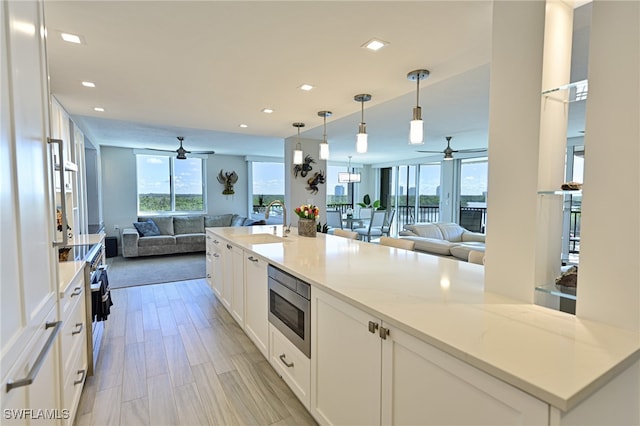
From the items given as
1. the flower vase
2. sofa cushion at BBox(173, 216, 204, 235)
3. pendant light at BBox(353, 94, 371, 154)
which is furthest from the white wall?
pendant light at BBox(353, 94, 371, 154)

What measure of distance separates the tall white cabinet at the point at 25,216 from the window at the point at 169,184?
23.7 feet

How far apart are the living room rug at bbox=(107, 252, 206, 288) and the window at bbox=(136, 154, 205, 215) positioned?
5.52 ft

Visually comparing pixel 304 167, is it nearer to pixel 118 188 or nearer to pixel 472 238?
pixel 472 238

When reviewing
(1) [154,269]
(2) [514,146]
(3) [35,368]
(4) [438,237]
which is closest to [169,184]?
(1) [154,269]

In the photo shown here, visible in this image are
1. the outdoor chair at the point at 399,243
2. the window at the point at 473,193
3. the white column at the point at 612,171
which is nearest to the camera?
the white column at the point at 612,171

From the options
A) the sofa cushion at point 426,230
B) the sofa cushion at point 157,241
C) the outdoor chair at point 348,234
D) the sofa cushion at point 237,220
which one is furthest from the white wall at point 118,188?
the sofa cushion at point 426,230

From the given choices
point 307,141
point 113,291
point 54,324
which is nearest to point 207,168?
point 307,141

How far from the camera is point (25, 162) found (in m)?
1.08

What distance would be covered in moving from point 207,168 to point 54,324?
760 cm

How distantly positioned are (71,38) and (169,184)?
6667 mm

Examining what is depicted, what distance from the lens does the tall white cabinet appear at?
91 cm

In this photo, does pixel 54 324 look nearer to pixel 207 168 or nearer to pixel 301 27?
pixel 301 27

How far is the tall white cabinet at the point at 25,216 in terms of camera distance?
3.00 feet

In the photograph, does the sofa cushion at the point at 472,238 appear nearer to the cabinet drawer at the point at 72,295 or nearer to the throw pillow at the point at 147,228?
the cabinet drawer at the point at 72,295
